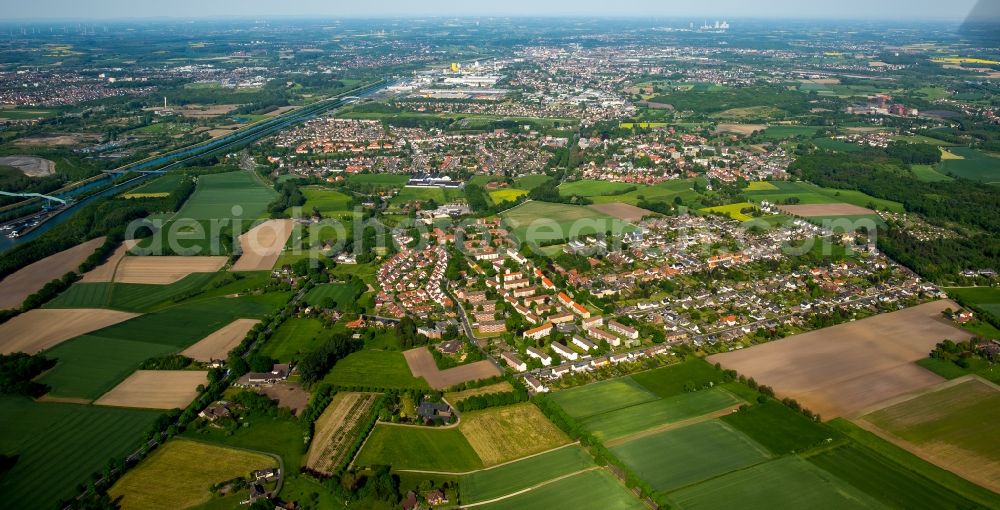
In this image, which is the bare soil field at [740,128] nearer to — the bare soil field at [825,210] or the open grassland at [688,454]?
the bare soil field at [825,210]

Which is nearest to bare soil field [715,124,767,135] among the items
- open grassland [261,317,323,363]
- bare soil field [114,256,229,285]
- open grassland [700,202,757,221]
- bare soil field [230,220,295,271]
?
open grassland [700,202,757,221]

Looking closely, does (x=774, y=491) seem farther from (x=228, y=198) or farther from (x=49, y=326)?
(x=228, y=198)

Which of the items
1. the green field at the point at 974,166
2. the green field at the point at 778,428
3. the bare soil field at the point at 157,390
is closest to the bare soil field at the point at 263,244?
the bare soil field at the point at 157,390

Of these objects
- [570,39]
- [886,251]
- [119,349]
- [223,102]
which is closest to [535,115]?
[223,102]

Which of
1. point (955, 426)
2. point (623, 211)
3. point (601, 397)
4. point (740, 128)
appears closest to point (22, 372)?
point (601, 397)

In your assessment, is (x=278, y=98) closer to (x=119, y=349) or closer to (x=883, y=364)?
(x=119, y=349)

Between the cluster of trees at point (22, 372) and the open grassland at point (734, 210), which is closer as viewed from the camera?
the cluster of trees at point (22, 372)

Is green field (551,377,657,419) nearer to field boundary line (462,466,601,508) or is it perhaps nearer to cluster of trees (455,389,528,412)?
cluster of trees (455,389,528,412)
